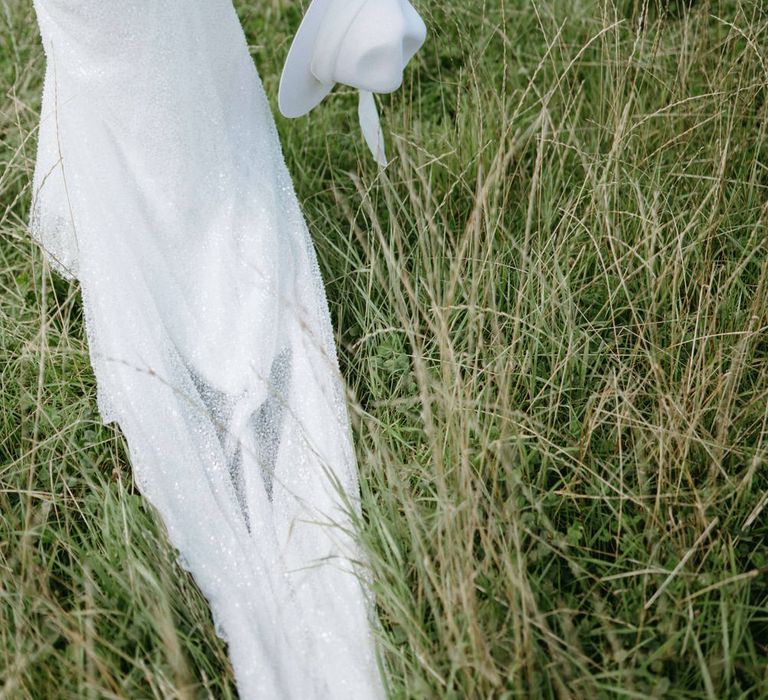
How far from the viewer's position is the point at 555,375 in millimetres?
1900

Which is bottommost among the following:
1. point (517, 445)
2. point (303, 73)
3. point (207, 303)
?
point (517, 445)

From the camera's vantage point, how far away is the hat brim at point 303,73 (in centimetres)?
193

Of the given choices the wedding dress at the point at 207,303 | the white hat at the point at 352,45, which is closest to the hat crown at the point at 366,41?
the white hat at the point at 352,45

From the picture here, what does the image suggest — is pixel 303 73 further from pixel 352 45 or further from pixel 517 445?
pixel 517 445

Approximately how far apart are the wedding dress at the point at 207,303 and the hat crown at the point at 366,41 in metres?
0.21

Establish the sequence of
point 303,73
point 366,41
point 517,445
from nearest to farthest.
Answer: point 517,445, point 366,41, point 303,73

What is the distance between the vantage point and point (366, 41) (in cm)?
192

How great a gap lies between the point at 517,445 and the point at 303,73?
1.05 m

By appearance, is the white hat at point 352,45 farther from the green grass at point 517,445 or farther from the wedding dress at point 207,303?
the green grass at point 517,445

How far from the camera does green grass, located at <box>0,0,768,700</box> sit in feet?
4.74

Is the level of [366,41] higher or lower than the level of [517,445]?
higher

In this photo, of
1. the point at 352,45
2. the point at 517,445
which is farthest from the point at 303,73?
the point at 517,445

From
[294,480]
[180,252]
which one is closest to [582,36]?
[180,252]

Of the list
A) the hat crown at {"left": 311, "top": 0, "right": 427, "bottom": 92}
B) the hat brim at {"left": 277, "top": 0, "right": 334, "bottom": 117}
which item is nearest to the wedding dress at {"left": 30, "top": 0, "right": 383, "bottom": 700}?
the hat brim at {"left": 277, "top": 0, "right": 334, "bottom": 117}
